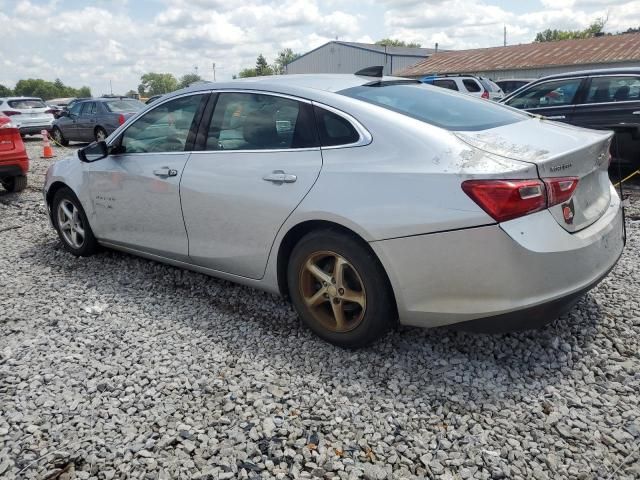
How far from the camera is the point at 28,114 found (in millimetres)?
19156

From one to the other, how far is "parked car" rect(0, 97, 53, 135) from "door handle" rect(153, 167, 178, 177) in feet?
59.5

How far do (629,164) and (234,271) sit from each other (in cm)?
592

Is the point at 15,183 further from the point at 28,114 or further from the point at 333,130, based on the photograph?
the point at 28,114

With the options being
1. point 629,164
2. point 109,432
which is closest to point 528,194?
point 109,432

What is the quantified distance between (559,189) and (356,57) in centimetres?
4809

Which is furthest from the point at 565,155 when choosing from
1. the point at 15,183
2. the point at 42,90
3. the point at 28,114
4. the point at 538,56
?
the point at 42,90

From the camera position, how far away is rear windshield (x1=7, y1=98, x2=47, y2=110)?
63.2ft

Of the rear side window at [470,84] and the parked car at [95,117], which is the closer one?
the parked car at [95,117]

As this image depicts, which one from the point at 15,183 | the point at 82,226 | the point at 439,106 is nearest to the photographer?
the point at 439,106

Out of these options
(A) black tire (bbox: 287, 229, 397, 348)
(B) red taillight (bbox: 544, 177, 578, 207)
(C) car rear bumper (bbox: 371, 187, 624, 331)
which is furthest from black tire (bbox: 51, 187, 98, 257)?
(B) red taillight (bbox: 544, 177, 578, 207)

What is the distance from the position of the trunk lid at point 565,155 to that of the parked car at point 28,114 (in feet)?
66.0

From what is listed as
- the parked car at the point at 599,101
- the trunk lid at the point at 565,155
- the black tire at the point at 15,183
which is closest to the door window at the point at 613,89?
the parked car at the point at 599,101

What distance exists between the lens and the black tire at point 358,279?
2705mm

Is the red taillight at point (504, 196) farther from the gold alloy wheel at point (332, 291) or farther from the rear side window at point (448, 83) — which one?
the rear side window at point (448, 83)
